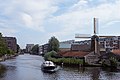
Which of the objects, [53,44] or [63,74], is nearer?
[63,74]

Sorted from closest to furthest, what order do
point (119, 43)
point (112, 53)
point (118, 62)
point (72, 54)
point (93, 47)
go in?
point (118, 62), point (112, 53), point (93, 47), point (72, 54), point (119, 43)

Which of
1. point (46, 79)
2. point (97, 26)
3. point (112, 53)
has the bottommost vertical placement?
point (46, 79)

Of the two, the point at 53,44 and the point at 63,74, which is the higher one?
the point at 53,44

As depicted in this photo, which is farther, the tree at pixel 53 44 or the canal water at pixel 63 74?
the tree at pixel 53 44

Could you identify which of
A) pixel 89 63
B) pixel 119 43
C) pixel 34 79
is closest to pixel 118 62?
pixel 89 63

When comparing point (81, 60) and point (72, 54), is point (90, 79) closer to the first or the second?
point (81, 60)

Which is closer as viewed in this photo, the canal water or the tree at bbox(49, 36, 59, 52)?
the canal water

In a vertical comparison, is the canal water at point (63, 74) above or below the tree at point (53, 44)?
below

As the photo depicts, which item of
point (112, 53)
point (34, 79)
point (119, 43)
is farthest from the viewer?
point (119, 43)

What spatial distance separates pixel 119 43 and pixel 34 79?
424 ft

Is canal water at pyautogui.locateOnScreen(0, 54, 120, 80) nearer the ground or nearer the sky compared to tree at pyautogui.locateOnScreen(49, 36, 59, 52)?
nearer the ground

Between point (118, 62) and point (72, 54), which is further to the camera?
point (72, 54)

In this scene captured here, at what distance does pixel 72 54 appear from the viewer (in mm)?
118688

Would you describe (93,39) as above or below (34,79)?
above
